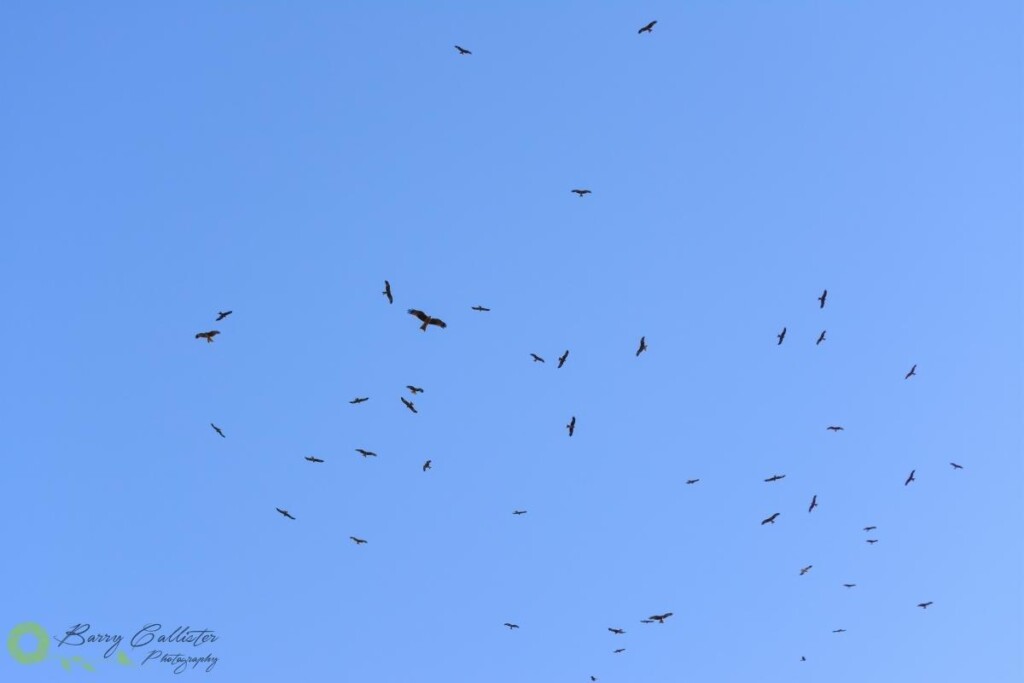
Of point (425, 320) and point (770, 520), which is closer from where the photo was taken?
point (425, 320)

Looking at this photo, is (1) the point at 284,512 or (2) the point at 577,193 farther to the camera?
(1) the point at 284,512

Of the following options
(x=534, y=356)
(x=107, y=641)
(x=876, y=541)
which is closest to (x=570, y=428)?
(x=534, y=356)

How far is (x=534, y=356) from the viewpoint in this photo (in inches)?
1970

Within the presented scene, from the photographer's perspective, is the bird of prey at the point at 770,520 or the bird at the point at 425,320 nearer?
the bird at the point at 425,320

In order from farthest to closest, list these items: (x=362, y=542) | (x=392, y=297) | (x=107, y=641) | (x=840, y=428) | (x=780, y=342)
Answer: (x=107, y=641), (x=362, y=542), (x=840, y=428), (x=780, y=342), (x=392, y=297)

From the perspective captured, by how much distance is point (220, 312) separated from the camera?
49500mm

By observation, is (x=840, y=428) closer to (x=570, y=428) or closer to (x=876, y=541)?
(x=876, y=541)

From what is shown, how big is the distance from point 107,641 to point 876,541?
48361 millimetres

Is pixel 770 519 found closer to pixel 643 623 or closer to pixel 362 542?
pixel 643 623

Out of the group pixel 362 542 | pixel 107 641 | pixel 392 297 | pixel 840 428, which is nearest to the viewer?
pixel 392 297

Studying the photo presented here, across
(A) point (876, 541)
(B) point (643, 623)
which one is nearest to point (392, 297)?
(B) point (643, 623)

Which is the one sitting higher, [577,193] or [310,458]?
[577,193]

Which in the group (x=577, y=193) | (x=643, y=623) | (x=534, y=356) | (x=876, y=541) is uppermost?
(x=577, y=193)

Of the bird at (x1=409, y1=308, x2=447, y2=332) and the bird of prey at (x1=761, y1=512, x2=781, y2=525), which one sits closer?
the bird at (x1=409, y1=308, x2=447, y2=332)
